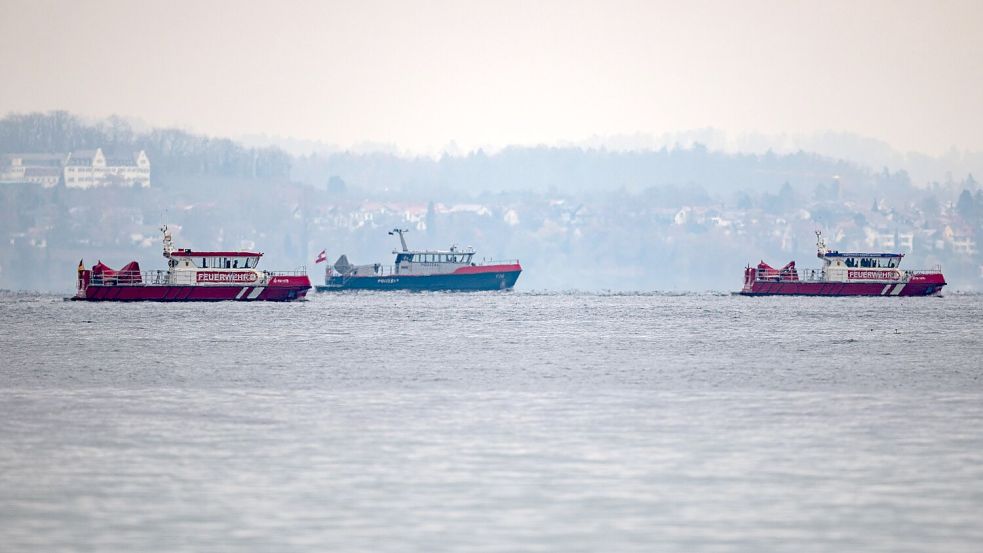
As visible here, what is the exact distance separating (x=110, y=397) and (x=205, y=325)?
49183 mm

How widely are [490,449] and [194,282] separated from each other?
97.4 meters

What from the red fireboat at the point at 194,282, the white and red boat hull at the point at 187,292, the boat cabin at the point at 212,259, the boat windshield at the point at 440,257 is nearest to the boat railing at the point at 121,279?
the red fireboat at the point at 194,282

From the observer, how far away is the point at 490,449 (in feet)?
99.6

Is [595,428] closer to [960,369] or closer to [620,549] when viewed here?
[620,549]

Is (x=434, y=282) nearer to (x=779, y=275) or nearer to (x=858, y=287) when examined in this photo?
(x=779, y=275)

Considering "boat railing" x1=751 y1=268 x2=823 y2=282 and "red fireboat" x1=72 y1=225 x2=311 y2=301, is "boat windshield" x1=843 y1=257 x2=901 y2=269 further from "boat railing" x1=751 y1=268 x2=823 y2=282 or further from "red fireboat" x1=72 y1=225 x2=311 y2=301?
"red fireboat" x1=72 y1=225 x2=311 y2=301

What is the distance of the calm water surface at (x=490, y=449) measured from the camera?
21.8m

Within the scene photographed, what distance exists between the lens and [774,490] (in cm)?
2516

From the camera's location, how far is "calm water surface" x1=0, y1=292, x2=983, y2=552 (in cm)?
2184

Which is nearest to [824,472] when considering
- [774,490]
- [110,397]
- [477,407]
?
[774,490]

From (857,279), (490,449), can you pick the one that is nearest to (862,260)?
(857,279)

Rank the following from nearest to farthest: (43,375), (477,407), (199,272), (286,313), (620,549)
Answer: (620,549), (477,407), (43,375), (286,313), (199,272)

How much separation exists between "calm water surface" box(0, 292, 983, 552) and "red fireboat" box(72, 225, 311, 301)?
57464 millimetres

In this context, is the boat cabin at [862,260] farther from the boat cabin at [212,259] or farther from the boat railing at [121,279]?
the boat railing at [121,279]
